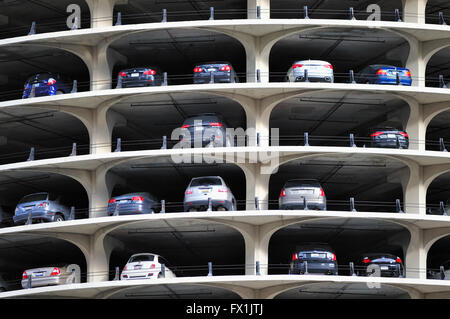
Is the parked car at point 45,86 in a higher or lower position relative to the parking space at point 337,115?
higher

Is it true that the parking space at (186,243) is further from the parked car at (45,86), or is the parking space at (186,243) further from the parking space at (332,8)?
the parking space at (332,8)

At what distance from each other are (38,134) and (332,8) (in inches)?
597

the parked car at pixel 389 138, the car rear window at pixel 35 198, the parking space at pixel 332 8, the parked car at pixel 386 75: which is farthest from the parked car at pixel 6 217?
the parked car at pixel 386 75

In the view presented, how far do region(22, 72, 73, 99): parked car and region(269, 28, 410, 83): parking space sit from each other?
9526 millimetres

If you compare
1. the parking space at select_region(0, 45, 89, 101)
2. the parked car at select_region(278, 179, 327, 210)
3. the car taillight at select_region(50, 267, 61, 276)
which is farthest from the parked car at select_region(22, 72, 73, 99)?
the parked car at select_region(278, 179, 327, 210)

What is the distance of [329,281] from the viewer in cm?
3681

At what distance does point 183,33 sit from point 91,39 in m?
3.99

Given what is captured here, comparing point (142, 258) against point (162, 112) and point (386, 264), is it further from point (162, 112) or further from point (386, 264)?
point (386, 264)

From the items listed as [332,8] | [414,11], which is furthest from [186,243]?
[414,11]

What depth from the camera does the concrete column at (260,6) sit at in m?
41.7

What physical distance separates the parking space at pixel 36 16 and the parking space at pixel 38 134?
17.3ft

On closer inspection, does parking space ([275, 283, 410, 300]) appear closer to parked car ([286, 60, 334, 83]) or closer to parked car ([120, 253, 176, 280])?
parked car ([120, 253, 176, 280])

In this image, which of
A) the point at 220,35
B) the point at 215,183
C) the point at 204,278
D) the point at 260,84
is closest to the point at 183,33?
the point at 220,35
